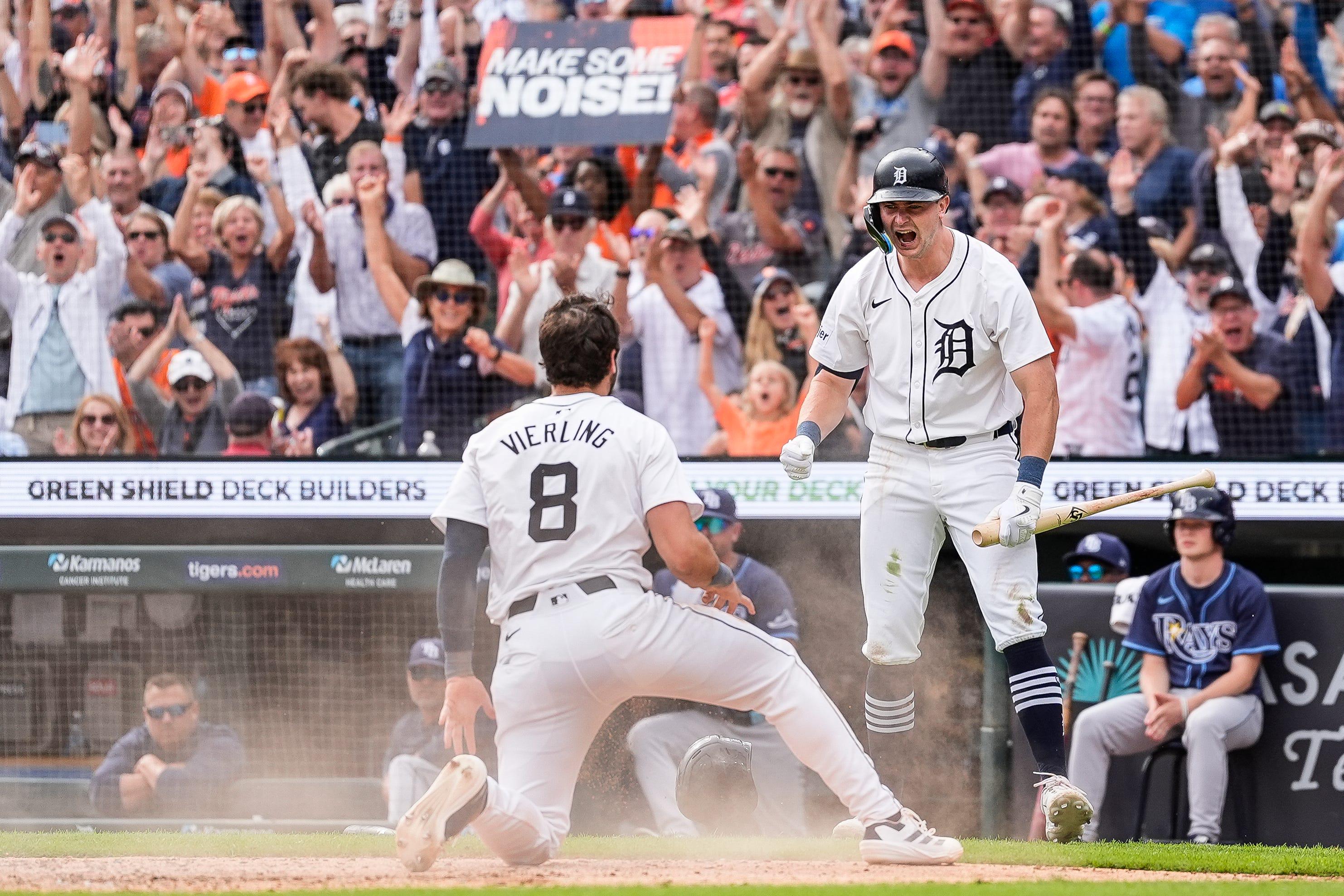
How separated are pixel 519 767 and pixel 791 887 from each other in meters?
0.78

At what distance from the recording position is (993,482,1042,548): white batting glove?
438 cm

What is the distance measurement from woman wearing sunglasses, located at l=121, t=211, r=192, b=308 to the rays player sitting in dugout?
222 inches

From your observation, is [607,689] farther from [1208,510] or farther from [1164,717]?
[1208,510]

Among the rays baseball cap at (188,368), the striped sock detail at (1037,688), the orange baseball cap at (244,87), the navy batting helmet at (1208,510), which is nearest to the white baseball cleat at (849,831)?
the striped sock detail at (1037,688)

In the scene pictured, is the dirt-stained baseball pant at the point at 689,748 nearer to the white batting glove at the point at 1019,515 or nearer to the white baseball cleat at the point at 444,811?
the white batting glove at the point at 1019,515

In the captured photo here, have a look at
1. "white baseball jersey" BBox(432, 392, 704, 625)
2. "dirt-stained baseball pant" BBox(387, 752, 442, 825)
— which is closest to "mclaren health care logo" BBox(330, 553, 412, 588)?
"dirt-stained baseball pant" BBox(387, 752, 442, 825)

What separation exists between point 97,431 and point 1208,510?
548 centimetres

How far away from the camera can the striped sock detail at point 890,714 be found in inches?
193

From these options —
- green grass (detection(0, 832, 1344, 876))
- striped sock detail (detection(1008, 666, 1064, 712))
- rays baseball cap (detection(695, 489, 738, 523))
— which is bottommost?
green grass (detection(0, 832, 1344, 876))

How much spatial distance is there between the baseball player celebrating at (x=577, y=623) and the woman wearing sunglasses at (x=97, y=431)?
15.0 ft

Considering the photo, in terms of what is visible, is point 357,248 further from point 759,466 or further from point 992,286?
point 992,286

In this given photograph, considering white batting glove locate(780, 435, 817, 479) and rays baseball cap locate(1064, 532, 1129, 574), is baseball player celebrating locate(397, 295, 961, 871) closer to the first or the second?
white batting glove locate(780, 435, 817, 479)

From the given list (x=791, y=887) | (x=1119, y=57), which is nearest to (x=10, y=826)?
(x=791, y=887)

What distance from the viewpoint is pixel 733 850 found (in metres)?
5.03
